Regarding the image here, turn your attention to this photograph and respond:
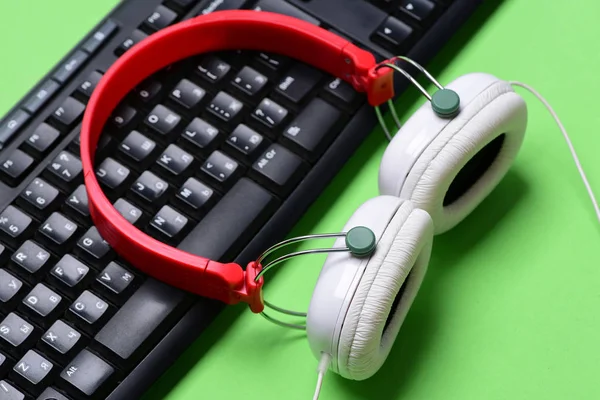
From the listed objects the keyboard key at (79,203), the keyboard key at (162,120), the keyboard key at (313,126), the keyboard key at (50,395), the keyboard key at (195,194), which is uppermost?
the keyboard key at (313,126)

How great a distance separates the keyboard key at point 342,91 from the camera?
1.99 feet

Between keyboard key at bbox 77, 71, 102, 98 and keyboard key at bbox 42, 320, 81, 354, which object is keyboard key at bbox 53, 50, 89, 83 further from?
keyboard key at bbox 42, 320, 81, 354

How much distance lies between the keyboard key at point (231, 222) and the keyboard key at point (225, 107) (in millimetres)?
46

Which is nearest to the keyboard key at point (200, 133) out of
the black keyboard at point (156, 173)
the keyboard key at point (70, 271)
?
the black keyboard at point (156, 173)

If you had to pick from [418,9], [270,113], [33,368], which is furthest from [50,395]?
[418,9]

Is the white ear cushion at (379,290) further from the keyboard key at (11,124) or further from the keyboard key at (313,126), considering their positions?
the keyboard key at (11,124)

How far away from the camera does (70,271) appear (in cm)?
55

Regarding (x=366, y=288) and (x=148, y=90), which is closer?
(x=366, y=288)

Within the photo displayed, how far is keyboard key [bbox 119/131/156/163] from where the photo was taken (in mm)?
582

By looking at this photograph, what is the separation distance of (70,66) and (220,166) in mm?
129

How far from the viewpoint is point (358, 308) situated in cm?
48

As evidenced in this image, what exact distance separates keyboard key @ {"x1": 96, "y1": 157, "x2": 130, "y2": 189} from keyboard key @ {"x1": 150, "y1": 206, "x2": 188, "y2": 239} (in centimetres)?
3

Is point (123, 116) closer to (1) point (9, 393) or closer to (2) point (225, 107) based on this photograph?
(2) point (225, 107)

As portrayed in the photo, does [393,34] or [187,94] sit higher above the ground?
[393,34]
